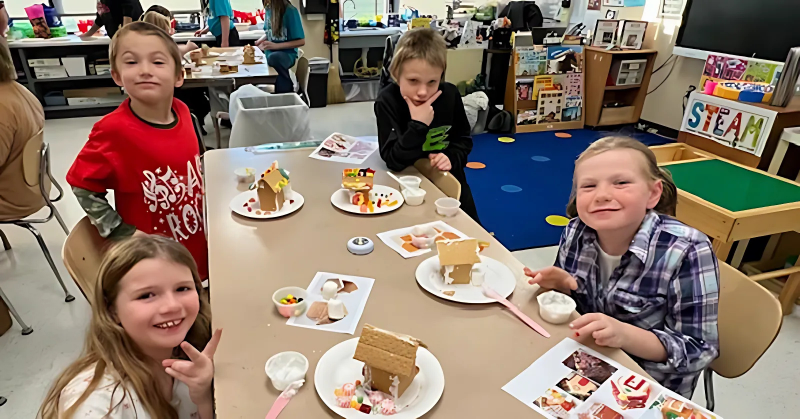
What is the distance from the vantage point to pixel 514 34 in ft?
15.2

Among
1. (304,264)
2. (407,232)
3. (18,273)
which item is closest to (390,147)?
(407,232)

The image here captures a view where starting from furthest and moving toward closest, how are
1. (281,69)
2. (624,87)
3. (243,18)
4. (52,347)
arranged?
1. (243,18)
2. (624,87)
3. (281,69)
4. (52,347)

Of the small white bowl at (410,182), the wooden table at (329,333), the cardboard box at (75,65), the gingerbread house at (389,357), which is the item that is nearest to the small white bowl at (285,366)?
the wooden table at (329,333)

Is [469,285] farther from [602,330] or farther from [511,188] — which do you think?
[511,188]

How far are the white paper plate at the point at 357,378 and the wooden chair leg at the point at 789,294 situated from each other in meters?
2.17

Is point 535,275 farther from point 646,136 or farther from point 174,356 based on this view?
point 646,136

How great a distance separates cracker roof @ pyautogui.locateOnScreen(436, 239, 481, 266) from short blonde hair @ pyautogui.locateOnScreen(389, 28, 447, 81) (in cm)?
90

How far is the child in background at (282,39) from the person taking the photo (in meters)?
3.95

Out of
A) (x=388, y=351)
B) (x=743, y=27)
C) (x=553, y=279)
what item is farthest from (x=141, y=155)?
(x=743, y=27)

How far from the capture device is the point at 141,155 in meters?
1.50

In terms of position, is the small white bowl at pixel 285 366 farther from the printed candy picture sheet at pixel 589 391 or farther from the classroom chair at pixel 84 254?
the classroom chair at pixel 84 254

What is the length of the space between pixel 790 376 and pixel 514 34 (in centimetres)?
363

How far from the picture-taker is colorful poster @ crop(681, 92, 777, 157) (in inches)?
97.0

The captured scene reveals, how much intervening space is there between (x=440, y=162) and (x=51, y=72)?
4.75 metres
